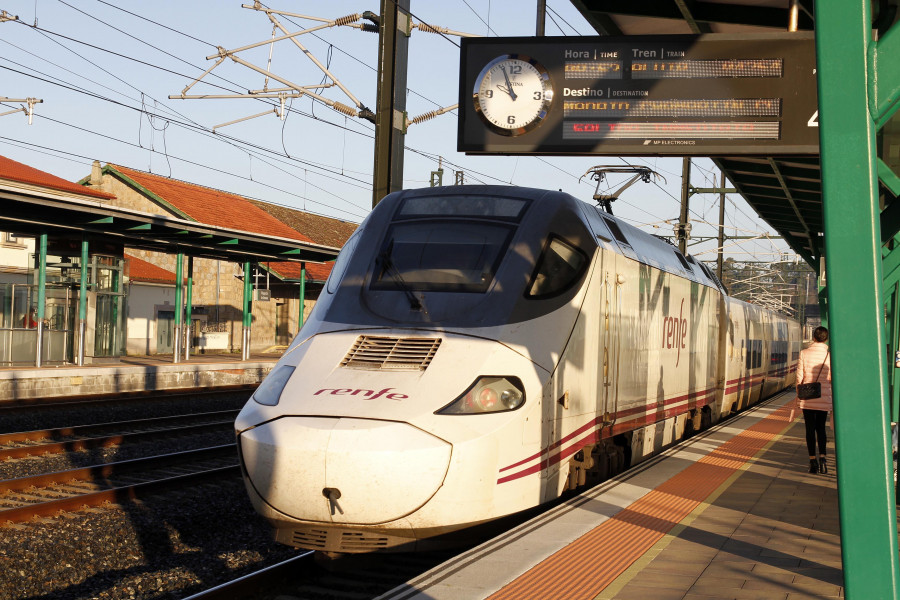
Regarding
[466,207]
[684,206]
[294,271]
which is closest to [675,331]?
[466,207]

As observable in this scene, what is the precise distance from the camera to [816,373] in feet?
33.0

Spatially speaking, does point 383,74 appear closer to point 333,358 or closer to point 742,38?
point 742,38

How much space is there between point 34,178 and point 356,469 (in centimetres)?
3122

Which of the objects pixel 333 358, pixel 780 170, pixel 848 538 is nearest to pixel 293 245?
pixel 780 170

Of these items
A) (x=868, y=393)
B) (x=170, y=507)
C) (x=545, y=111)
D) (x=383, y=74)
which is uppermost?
(x=383, y=74)

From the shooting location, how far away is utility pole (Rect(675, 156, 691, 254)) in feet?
92.3

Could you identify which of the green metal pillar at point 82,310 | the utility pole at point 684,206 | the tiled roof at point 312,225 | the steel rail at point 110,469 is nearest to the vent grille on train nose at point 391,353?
the steel rail at point 110,469

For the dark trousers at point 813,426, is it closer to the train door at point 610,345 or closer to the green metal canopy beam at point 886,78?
the train door at point 610,345

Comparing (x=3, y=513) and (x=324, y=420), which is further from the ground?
(x=324, y=420)

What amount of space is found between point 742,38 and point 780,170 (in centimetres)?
564

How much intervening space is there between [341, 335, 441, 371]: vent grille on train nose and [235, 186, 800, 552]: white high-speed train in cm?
1

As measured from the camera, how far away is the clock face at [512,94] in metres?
9.52

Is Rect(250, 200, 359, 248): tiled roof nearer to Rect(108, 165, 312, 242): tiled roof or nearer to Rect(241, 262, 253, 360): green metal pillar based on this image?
Rect(108, 165, 312, 242): tiled roof

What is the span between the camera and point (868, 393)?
9.11 ft
